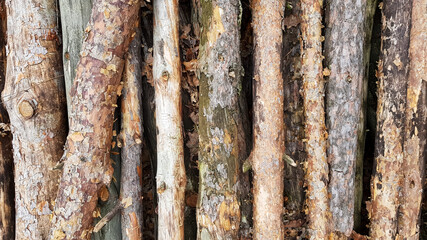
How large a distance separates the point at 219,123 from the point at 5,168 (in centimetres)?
184

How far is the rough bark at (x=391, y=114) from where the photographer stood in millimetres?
2215

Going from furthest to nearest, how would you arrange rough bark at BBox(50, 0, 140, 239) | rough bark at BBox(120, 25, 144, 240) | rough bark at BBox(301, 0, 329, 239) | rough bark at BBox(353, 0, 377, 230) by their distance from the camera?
rough bark at BBox(353, 0, 377, 230) → rough bark at BBox(120, 25, 144, 240) → rough bark at BBox(301, 0, 329, 239) → rough bark at BBox(50, 0, 140, 239)

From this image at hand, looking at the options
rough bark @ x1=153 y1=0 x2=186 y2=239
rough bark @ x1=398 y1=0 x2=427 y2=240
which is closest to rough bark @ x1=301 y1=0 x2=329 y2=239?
rough bark @ x1=398 y1=0 x2=427 y2=240

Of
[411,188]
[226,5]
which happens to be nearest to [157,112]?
[226,5]

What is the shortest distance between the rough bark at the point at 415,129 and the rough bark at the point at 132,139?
2.01 m

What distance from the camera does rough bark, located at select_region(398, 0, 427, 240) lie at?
2172mm

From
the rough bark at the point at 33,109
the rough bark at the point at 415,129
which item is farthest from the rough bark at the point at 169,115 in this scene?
the rough bark at the point at 415,129

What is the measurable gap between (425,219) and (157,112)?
2.57 metres

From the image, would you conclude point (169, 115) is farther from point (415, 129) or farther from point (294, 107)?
point (415, 129)

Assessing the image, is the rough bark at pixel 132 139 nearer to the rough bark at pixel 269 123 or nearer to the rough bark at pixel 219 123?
the rough bark at pixel 219 123

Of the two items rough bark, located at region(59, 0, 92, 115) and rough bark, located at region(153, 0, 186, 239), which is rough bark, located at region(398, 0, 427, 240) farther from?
rough bark, located at region(59, 0, 92, 115)

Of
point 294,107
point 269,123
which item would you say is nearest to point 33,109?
point 269,123

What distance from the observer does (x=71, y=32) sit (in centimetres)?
229

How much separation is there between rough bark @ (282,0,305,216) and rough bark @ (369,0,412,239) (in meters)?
0.57
